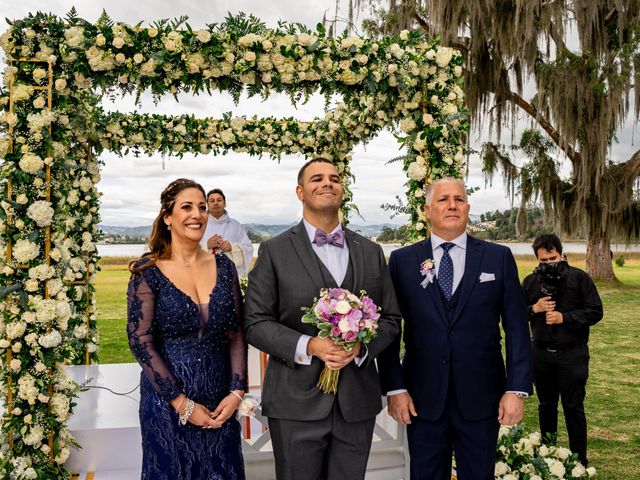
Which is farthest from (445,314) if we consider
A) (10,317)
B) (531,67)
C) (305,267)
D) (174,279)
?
(531,67)

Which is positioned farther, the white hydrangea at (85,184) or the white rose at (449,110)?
the white hydrangea at (85,184)

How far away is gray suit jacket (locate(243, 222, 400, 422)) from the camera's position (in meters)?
2.43

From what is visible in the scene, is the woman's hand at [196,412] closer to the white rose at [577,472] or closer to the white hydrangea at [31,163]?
the white hydrangea at [31,163]

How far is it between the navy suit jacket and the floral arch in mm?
1978

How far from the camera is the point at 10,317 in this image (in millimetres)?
3609

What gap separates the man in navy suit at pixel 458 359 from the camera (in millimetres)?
2697

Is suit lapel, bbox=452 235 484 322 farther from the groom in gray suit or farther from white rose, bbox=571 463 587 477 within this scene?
white rose, bbox=571 463 587 477

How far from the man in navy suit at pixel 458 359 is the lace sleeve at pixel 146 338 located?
1.07 metres

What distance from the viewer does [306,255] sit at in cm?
254

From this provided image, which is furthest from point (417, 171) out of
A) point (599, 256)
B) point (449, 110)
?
point (599, 256)

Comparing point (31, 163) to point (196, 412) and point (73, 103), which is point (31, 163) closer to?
point (73, 103)

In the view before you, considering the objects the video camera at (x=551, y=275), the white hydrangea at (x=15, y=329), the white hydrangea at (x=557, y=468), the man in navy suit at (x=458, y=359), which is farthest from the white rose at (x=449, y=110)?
the white hydrangea at (x=15, y=329)

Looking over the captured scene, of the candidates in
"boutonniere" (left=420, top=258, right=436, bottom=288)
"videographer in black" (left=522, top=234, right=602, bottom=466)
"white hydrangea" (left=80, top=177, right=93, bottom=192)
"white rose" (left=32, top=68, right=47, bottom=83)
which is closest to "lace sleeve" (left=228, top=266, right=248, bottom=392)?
"boutonniere" (left=420, top=258, right=436, bottom=288)

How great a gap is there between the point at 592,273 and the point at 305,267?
16.6 metres
